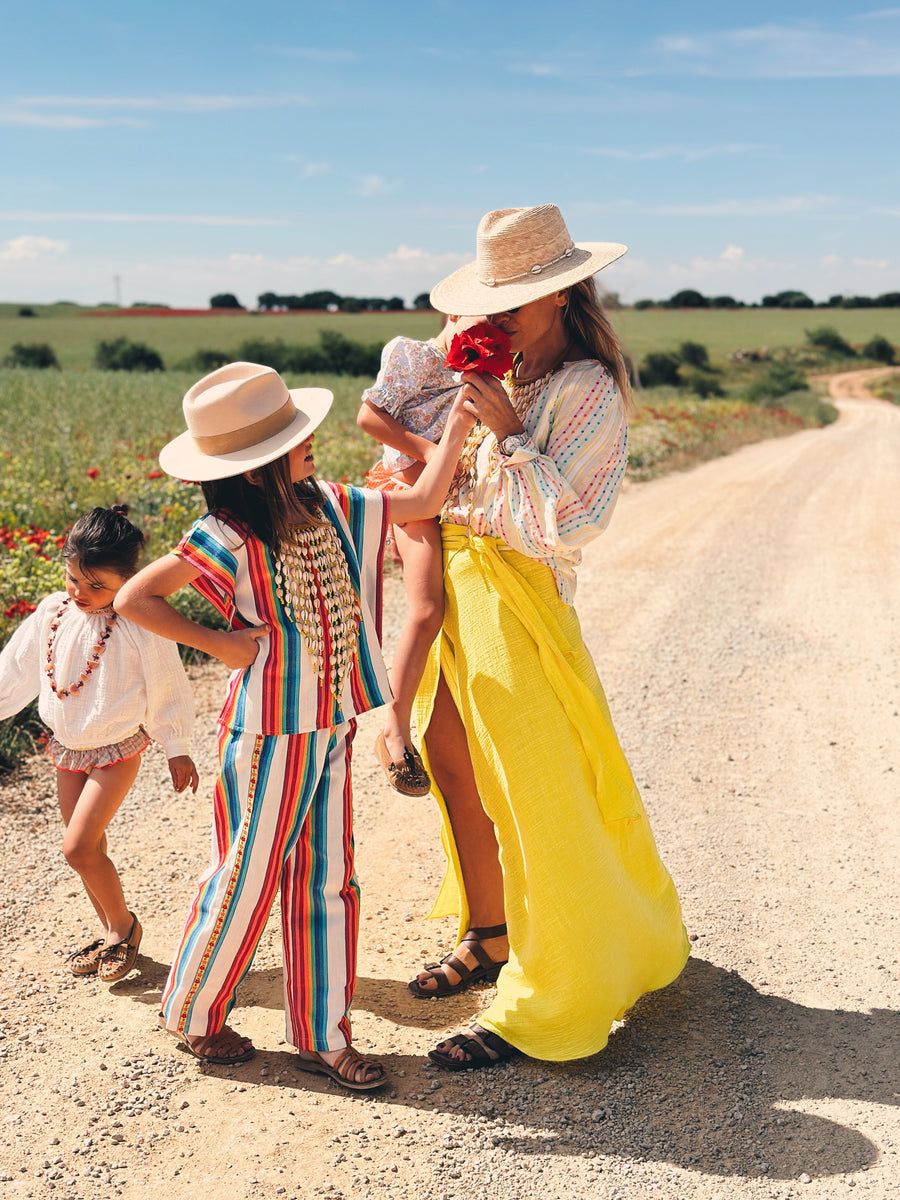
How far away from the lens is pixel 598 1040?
2.68 metres

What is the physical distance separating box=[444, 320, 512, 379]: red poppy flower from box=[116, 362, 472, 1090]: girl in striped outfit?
0.12 m

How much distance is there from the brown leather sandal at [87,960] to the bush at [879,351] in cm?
7204

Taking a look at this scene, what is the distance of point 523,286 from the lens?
2.69m

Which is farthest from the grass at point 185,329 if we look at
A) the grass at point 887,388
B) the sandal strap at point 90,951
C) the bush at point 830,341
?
the sandal strap at point 90,951

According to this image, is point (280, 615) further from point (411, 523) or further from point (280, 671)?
point (411, 523)

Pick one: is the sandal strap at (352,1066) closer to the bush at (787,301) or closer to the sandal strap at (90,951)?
the sandal strap at (90,951)

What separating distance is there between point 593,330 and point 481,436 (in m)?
0.41

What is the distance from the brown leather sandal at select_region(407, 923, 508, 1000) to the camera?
3164mm

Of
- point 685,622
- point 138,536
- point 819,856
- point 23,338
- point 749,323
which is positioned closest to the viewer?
point 138,536

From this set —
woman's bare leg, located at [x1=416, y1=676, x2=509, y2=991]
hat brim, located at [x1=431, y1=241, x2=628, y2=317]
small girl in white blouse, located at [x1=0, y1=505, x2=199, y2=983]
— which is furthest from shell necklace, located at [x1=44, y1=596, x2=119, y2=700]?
hat brim, located at [x1=431, y1=241, x2=628, y2=317]

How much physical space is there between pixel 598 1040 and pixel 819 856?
1.80m

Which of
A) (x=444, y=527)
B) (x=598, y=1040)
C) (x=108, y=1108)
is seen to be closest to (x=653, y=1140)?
(x=598, y=1040)

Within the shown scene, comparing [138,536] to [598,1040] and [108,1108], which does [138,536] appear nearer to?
[108,1108]

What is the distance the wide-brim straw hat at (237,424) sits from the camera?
7.87 ft
